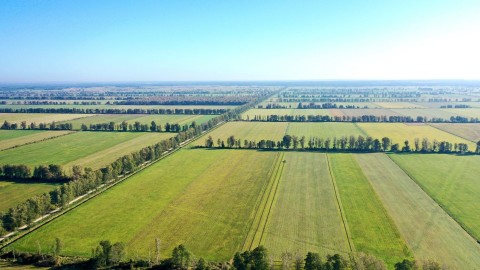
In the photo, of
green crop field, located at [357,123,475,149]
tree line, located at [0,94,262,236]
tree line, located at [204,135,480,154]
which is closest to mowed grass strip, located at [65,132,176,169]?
tree line, located at [0,94,262,236]

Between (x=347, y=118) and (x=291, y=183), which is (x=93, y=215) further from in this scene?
(x=347, y=118)

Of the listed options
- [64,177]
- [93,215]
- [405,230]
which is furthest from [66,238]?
[405,230]

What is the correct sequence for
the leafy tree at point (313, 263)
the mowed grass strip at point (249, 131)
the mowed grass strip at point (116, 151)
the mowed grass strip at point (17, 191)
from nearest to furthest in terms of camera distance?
the leafy tree at point (313, 263) < the mowed grass strip at point (17, 191) < the mowed grass strip at point (116, 151) < the mowed grass strip at point (249, 131)

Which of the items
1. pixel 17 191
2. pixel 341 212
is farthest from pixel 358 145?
pixel 17 191

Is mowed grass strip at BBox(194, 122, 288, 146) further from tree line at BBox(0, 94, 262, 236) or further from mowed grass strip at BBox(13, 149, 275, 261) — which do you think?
mowed grass strip at BBox(13, 149, 275, 261)

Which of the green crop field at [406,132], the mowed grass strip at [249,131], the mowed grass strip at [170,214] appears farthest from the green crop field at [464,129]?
the mowed grass strip at [170,214]

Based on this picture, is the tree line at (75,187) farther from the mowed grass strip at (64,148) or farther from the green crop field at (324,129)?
the green crop field at (324,129)
